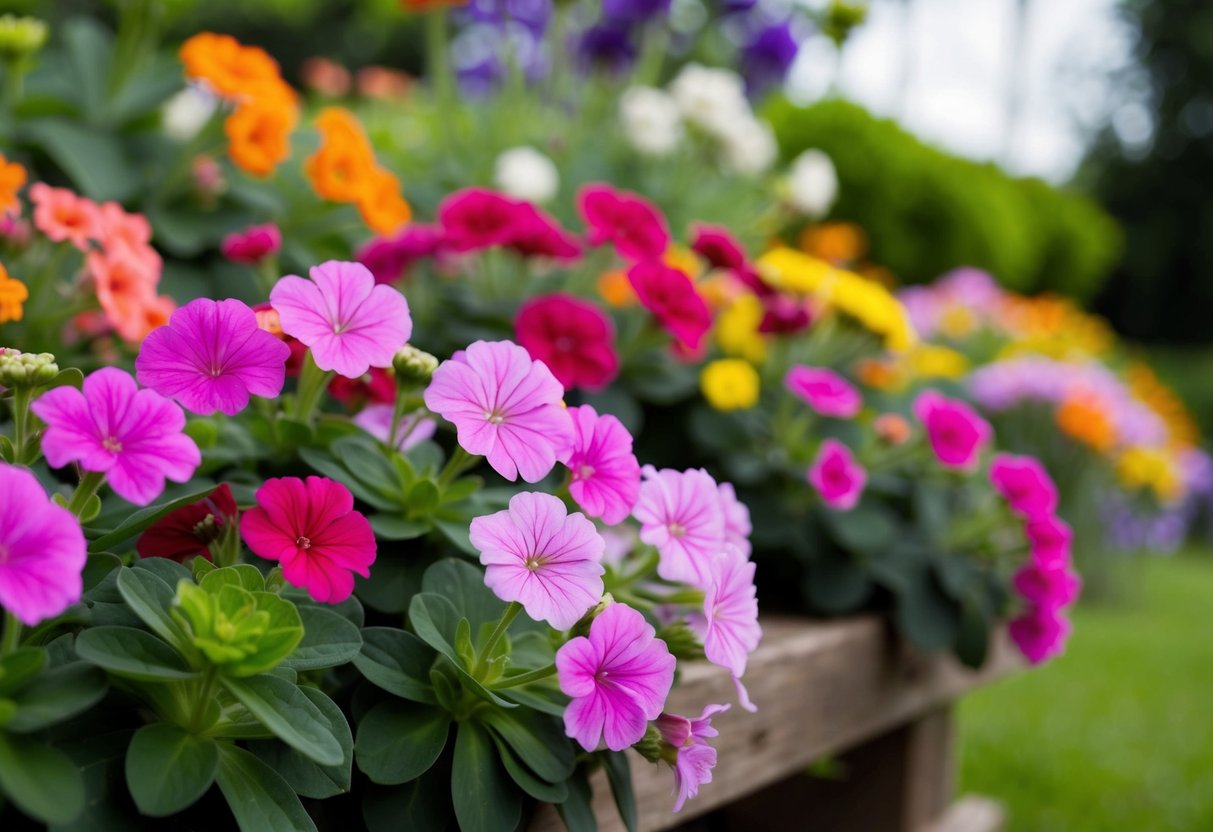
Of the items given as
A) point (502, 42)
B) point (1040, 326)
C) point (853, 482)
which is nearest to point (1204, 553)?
point (1040, 326)

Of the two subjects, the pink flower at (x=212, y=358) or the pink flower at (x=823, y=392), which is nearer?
the pink flower at (x=212, y=358)

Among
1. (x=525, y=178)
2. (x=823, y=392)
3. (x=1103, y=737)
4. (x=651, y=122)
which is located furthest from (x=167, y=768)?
(x=1103, y=737)

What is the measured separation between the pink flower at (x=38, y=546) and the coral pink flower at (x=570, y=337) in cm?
68

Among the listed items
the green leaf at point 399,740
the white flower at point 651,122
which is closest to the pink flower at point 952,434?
the green leaf at point 399,740

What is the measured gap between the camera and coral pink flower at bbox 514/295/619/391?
1215 millimetres

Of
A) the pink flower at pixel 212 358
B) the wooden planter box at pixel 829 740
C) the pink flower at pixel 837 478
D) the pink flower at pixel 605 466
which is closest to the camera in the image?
the pink flower at pixel 212 358

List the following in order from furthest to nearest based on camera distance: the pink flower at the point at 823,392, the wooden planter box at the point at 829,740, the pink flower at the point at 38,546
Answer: the pink flower at the point at 823,392 → the wooden planter box at the point at 829,740 → the pink flower at the point at 38,546

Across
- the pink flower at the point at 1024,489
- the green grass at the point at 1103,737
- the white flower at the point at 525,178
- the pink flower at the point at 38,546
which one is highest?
the pink flower at the point at 38,546

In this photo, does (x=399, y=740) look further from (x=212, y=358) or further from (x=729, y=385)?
(x=729, y=385)

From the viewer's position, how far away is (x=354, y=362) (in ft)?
2.43

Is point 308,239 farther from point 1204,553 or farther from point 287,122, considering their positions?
point 1204,553

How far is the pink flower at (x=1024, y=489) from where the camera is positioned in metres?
1.38

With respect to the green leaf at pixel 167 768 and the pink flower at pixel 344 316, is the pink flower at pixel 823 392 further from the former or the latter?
the green leaf at pixel 167 768

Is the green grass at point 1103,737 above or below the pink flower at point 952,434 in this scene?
below
